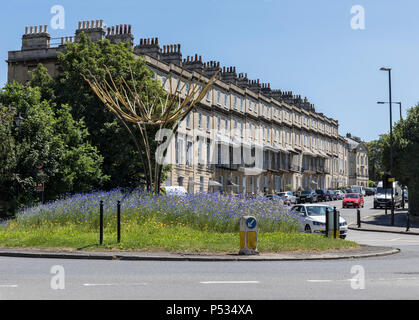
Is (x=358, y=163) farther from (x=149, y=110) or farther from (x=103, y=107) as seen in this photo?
(x=149, y=110)

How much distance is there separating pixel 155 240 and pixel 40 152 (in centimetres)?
1765

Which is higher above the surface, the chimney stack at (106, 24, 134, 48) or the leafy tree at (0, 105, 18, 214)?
the chimney stack at (106, 24, 134, 48)

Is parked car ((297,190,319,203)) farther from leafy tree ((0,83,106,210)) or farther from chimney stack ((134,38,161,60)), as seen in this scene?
leafy tree ((0,83,106,210))

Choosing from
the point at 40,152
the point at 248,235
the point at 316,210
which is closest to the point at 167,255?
the point at 248,235

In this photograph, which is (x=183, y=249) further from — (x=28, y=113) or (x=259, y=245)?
(x=28, y=113)

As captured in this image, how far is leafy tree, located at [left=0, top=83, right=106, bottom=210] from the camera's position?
32594 mm

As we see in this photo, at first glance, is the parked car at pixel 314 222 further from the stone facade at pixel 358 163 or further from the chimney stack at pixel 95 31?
the stone facade at pixel 358 163

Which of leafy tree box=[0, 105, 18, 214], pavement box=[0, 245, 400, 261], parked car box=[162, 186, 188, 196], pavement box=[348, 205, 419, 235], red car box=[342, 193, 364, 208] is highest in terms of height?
leafy tree box=[0, 105, 18, 214]

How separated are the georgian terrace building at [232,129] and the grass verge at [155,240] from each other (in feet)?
61.9

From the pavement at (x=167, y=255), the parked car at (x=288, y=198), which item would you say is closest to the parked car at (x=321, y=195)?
the parked car at (x=288, y=198)

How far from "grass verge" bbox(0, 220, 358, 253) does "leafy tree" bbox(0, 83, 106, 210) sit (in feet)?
38.6

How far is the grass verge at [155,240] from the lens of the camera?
16.9 metres

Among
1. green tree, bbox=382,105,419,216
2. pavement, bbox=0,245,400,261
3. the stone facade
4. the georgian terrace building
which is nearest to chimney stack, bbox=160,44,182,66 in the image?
the georgian terrace building

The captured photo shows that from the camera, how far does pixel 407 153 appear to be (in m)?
43.1
